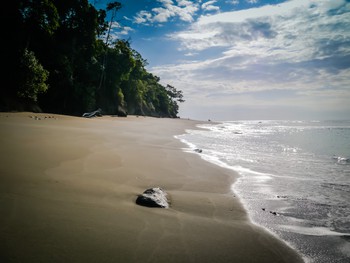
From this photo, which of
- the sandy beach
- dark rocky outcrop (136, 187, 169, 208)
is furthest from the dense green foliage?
dark rocky outcrop (136, 187, 169, 208)

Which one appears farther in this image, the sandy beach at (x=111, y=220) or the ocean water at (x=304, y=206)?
the ocean water at (x=304, y=206)

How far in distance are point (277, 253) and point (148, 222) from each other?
144cm

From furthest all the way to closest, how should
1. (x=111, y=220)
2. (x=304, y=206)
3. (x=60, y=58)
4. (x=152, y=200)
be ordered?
(x=60, y=58) → (x=304, y=206) → (x=152, y=200) → (x=111, y=220)

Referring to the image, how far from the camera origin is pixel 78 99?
22859mm

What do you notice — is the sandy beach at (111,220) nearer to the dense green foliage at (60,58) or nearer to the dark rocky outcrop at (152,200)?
the dark rocky outcrop at (152,200)

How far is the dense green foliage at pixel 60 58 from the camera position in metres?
15.8

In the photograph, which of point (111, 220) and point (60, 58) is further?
point (60, 58)

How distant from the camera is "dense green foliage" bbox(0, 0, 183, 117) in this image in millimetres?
15750

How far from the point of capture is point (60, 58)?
20469 millimetres

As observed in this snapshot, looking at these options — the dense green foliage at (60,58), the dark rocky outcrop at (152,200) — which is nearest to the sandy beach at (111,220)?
the dark rocky outcrop at (152,200)

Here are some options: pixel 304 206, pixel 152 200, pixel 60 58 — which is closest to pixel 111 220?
pixel 152 200

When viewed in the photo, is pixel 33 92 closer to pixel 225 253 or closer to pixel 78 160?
pixel 78 160

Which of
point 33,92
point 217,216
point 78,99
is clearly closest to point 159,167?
point 217,216

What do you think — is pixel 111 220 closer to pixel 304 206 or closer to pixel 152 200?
pixel 152 200
